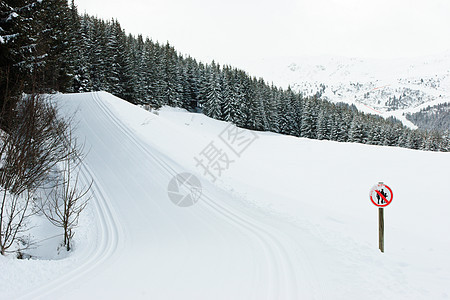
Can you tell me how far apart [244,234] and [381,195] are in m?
3.39

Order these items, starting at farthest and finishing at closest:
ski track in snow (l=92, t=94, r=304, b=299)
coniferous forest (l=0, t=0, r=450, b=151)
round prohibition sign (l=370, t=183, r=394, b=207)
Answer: coniferous forest (l=0, t=0, r=450, b=151), round prohibition sign (l=370, t=183, r=394, b=207), ski track in snow (l=92, t=94, r=304, b=299)

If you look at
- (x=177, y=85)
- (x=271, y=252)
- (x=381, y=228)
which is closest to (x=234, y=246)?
(x=271, y=252)

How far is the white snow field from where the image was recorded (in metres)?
4.36

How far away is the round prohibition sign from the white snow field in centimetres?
106

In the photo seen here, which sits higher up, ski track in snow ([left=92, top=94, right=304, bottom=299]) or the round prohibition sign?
the round prohibition sign

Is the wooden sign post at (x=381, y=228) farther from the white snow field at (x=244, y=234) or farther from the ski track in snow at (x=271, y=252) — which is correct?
the ski track in snow at (x=271, y=252)

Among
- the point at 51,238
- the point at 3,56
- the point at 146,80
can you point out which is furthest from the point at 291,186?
the point at 146,80

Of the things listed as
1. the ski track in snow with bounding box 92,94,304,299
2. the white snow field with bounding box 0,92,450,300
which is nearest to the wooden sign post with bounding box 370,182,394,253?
the white snow field with bounding box 0,92,450,300

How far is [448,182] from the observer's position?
1133 cm

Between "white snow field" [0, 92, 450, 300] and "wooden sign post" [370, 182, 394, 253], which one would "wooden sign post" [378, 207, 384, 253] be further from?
"white snow field" [0, 92, 450, 300]

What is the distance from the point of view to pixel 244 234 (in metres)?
6.64

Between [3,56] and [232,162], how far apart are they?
422 inches

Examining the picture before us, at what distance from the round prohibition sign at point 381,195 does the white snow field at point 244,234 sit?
3.48 ft

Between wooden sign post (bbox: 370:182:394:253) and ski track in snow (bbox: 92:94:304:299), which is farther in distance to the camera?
wooden sign post (bbox: 370:182:394:253)
